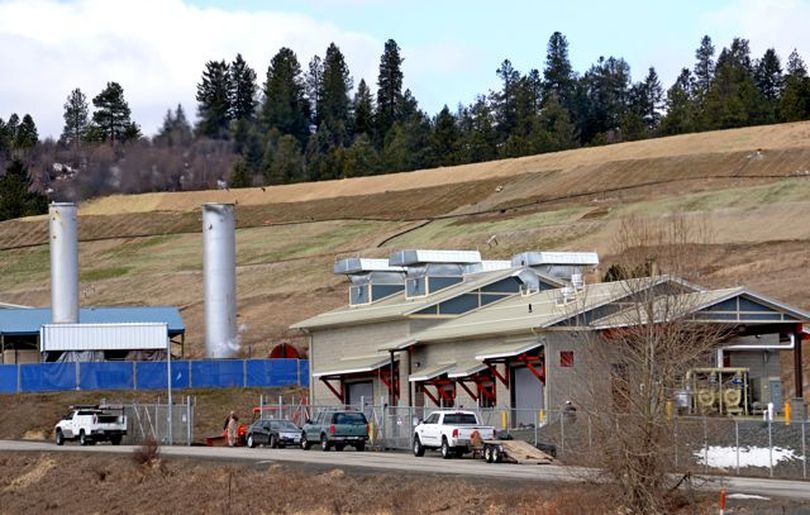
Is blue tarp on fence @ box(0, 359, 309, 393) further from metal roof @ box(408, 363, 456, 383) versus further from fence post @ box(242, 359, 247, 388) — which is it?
metal roof @ box(408, 363, 456, 383)

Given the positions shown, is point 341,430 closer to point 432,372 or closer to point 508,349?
point 508,349

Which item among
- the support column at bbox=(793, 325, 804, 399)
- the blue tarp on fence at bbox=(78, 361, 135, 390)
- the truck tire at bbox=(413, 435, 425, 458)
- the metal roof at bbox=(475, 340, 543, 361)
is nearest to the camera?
the truck tire at bbox=(413, 435, 425, 458)

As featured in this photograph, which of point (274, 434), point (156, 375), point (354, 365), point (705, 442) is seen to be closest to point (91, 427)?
point (274, 434)

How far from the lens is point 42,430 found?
7344 centimetres

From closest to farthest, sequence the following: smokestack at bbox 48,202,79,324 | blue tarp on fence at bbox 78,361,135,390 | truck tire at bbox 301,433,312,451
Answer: truck tire at bbox 301,433,312,451, blue tarp on fence at bbox 78,361,135,390, smokestack at bbox 48,202,79,324

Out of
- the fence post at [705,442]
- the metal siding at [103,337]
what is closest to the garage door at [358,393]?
the metal siding at [103,337]

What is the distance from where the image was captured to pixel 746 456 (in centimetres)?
4203

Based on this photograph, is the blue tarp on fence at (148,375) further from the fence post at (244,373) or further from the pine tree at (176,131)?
the pine tree at (176,131)

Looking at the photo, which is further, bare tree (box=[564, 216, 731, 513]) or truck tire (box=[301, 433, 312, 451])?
truck tire (box=[301, 433, 312, 451])

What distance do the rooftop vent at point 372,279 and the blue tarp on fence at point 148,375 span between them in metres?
5.88

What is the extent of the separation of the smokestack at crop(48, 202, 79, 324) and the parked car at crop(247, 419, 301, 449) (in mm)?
31558

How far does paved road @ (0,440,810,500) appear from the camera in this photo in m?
34.4

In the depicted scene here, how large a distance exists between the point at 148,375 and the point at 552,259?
21909 millimetres

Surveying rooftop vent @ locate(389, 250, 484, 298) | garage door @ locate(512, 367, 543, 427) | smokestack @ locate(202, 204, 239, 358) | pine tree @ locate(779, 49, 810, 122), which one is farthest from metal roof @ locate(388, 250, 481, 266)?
pine tree @ locate(779, 49, 810, 122)
